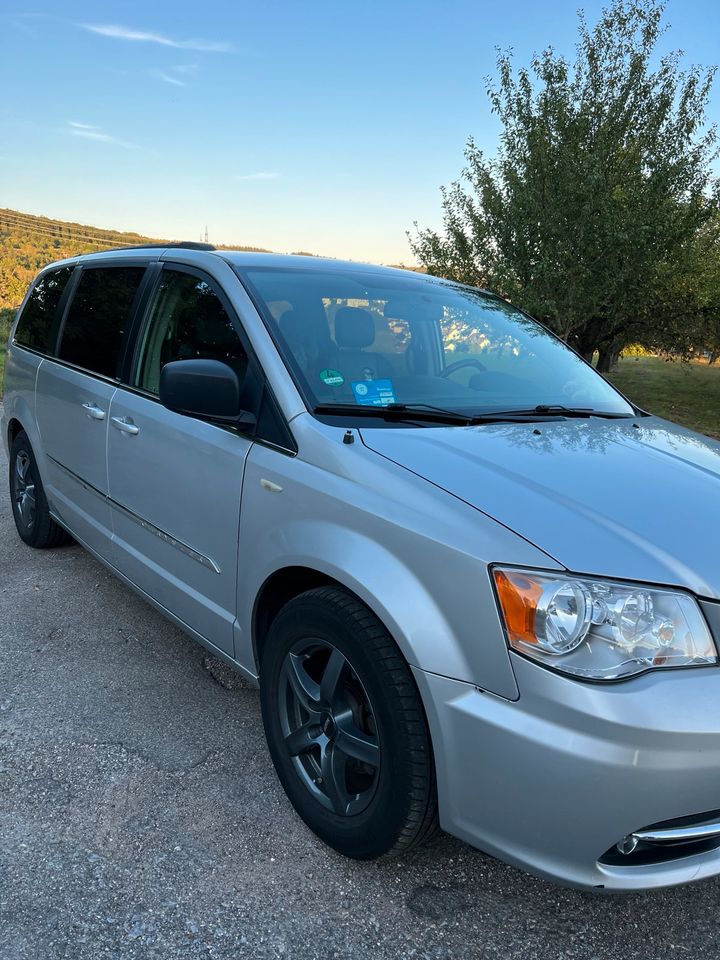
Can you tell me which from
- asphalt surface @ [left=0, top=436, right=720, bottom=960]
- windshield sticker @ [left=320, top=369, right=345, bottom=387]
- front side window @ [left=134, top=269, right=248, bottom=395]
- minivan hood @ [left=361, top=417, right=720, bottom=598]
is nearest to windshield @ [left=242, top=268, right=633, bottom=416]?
windshield sticker @ [left=320, top=369, right=345, bottom=387]

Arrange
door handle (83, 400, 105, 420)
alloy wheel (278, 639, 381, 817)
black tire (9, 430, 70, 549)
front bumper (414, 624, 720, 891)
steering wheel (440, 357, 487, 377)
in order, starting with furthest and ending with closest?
black tire (9, 430, 70, 549)
door handle (83, 400, 105, 420)
steering wheel (440, 357, 487, 377)
alloy wheel (278, 639, 381, 817)
front bumper (414, 624, 720, 891)

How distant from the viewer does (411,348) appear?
2859mm

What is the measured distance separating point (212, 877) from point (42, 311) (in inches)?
139

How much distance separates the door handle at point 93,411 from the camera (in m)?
3.32

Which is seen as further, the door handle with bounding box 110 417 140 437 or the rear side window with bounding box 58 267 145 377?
the rear side window with bounding box 58 267 145 377

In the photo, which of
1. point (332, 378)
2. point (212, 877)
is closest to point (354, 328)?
point (332, 378)

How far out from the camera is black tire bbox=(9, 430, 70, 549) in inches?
174

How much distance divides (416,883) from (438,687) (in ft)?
2.46

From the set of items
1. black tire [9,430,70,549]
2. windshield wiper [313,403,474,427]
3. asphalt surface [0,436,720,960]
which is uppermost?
windshield wiper [313,403,474,427]

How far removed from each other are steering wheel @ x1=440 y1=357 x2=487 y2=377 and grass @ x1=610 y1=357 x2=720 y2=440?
860 cm

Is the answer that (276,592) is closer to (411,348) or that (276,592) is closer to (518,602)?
(518,602)

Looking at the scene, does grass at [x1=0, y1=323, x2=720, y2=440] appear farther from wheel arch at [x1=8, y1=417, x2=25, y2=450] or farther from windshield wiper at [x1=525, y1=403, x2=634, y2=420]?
windshield wiper at [x1=525, y1=403, x2=634, y2=420]

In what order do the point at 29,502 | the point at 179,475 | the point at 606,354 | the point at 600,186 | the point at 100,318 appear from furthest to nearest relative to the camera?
1. the point at 606,354
2. the point at 600,186
3. the point at 29,502
4. the point at 100,318
5. the point at 179,475

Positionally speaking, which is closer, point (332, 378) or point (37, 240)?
point (332, 378)
